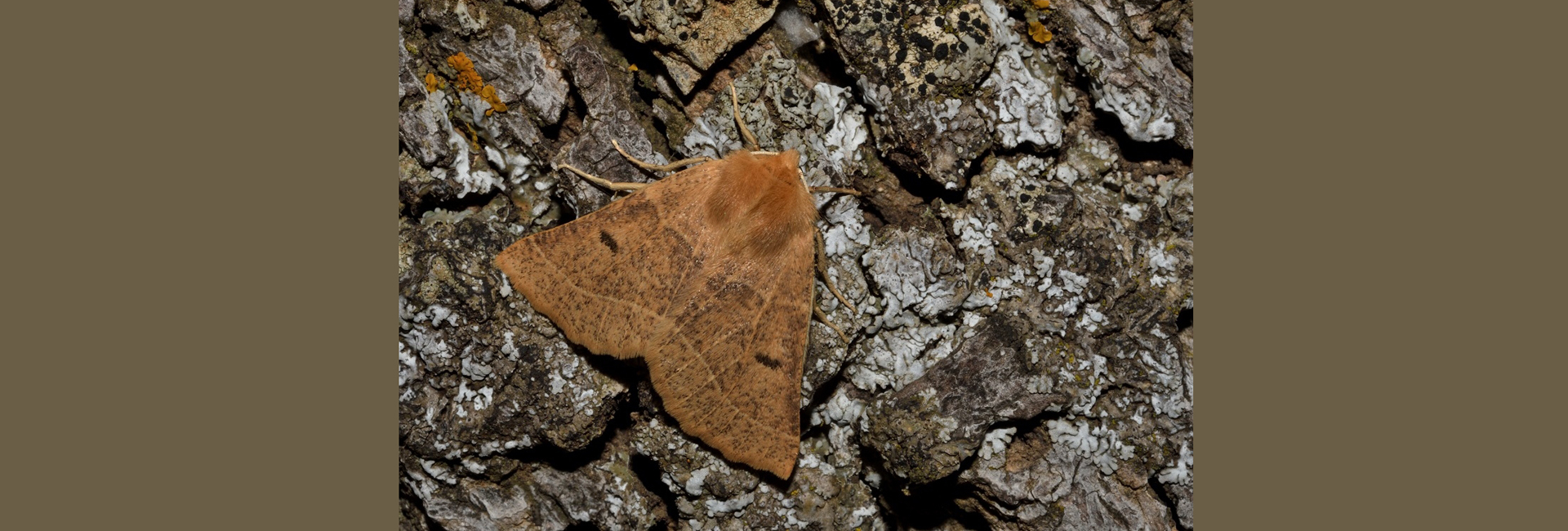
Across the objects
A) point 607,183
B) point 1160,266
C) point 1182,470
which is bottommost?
point 1182,470

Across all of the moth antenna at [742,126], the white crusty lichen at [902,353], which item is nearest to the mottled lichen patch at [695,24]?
the moth antenna at [742,126]

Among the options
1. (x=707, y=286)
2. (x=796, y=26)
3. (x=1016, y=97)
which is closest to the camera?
(x=1016, y=97)

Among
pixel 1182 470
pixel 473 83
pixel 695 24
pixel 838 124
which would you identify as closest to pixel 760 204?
pixel 838 124

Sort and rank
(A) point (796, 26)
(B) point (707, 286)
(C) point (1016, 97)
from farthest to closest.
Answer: (B) point (707, 286), (A) point (796, 26), (C) point (1016, 97)

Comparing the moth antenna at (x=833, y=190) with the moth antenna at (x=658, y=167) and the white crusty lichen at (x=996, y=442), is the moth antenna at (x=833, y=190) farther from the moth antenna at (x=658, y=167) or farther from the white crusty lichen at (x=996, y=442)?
the white crusty lichen at (x=996, y=442)

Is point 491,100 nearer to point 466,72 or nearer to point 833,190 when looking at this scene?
point 466,72

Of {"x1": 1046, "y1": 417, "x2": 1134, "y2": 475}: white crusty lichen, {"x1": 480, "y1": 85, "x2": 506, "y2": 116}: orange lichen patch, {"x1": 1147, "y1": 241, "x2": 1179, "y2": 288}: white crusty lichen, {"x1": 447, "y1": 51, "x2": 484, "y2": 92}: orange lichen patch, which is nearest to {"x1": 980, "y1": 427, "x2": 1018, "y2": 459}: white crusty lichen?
{"x1": 1046, "y1": 417, "x2": 1134, "y2": 475}: white crusty lichen
